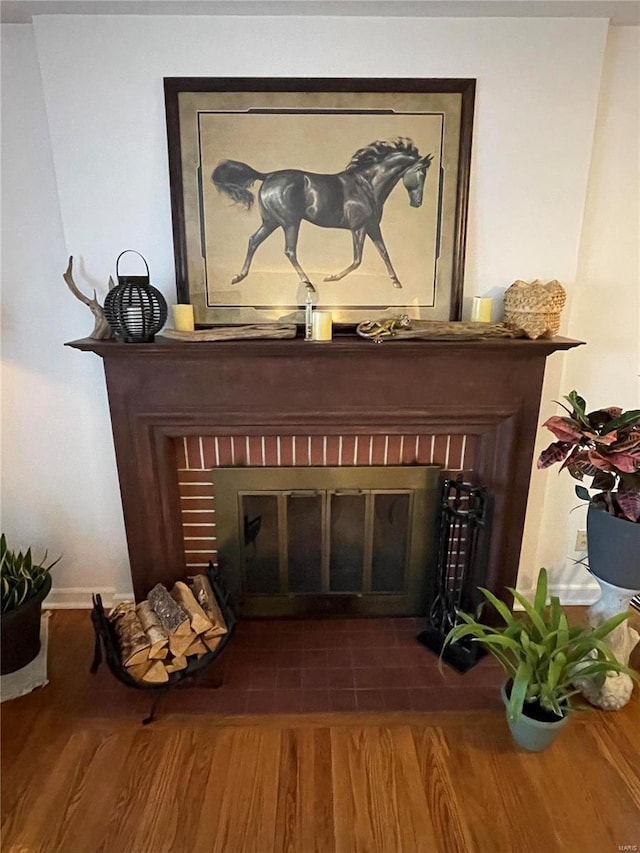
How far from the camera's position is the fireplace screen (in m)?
2.00

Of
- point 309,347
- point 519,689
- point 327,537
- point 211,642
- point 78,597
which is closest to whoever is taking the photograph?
point 519,689

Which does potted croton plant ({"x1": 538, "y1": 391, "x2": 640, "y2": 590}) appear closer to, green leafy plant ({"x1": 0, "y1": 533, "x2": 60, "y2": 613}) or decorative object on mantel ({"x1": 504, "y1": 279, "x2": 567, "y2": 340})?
decorative object on mantel ({"x1": 504, "y1": 279, "x2": 567, "y2": 340})

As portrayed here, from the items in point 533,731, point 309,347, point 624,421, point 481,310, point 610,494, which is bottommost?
point 533,731

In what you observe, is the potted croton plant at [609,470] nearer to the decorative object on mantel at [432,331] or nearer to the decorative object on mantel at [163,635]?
the decorative object on mantel at [432,331]

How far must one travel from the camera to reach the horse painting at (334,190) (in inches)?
67.5

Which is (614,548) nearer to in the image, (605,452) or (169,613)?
(605,452)

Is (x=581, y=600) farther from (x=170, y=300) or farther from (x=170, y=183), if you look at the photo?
(x=170, y=183)

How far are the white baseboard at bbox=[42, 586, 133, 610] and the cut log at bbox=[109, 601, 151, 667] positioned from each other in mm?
363

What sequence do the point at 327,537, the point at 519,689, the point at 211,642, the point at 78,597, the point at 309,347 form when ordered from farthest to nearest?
the point at 78,597 < the point at 327,537 < the point at 211,642 < the point at 309,347 < the point at 519,689

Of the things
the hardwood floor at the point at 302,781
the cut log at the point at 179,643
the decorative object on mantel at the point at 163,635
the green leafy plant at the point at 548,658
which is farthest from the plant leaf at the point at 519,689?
the cut log at the point at 179,643

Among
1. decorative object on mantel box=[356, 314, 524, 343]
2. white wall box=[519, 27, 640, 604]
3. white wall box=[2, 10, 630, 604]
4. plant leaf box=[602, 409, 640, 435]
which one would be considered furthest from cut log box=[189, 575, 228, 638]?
plant leaf box=[602, 409, 640, 435]

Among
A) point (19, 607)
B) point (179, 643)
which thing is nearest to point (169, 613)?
point (179, 643)

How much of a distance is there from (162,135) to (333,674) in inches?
74.5

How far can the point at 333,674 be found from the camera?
1877 mm
